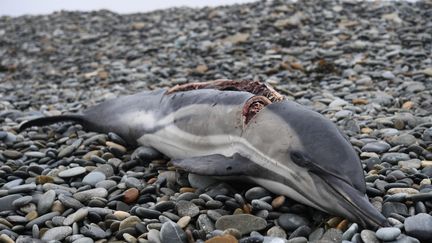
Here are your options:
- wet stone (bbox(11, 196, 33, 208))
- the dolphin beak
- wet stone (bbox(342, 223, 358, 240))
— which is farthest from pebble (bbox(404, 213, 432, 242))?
wet stone (bbox(11, 196, 33, 208))

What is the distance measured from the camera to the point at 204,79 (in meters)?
8.70

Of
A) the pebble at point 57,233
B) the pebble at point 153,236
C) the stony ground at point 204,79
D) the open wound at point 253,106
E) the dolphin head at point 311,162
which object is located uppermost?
the open wound at point 253,106

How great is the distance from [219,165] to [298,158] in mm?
635

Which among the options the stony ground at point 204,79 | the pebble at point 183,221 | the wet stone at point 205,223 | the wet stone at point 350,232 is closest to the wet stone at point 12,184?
the stony ground at point 204,79

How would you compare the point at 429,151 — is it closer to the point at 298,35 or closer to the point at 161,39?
the point at 298,35

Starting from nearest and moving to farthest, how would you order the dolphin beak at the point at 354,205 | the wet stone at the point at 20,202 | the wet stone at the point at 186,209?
the dolphin beak at the point at 354,205
the wet stone at the point at 186,209
the wet stone at the point at 20,202

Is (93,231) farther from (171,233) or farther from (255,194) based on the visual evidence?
(255,194)

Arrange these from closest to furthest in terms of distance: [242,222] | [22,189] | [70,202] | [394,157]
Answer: [242,222]
[70,202]
[22,189]
[394,157]

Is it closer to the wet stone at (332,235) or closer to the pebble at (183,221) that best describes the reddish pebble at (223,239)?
the pebble at (183,221)

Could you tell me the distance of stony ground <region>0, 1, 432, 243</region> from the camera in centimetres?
310

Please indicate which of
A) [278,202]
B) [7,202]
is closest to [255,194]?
[278,202]

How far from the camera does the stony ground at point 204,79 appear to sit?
10.2ft

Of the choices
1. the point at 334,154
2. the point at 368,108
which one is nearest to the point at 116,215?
the point at 334,154

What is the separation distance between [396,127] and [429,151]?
2.74 ft
